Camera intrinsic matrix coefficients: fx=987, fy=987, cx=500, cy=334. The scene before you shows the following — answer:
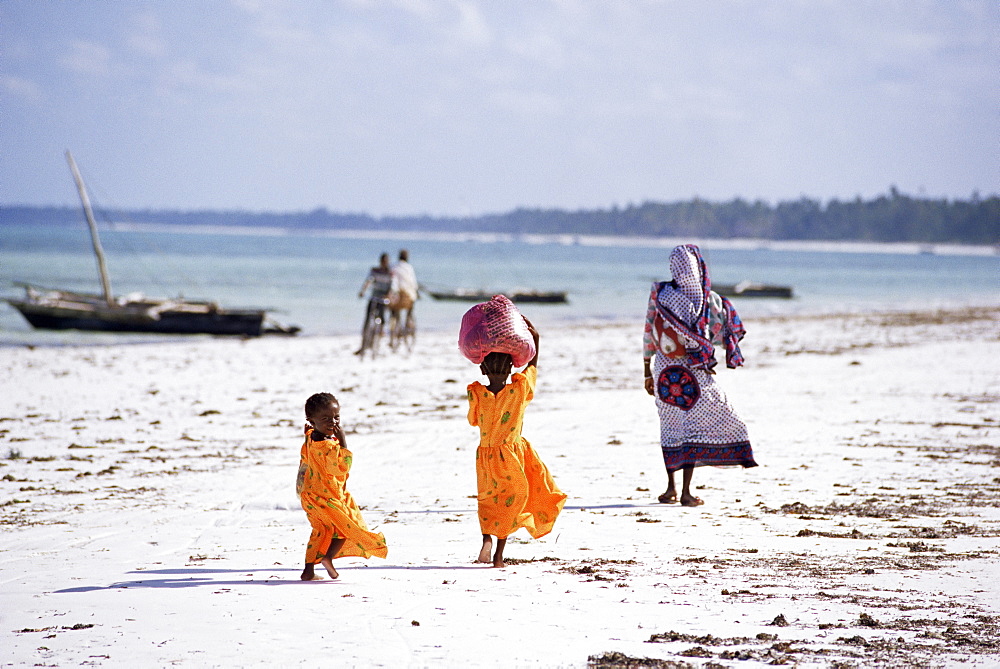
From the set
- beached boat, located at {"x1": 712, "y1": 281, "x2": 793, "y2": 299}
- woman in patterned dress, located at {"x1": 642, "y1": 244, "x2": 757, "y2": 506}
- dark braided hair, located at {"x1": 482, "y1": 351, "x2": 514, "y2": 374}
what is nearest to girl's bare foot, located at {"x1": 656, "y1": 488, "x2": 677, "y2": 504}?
woman in patterned dress, located at {"x1": 642, "y1": 244, "x2": 757, "y2": 506}

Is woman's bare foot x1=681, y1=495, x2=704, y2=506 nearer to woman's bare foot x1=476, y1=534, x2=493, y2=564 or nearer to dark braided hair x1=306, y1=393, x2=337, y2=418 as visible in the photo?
woman's bare foot x1=476, y1=534, x2=493, y2=564

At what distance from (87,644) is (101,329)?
2201 cm

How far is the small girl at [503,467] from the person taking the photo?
529 cm

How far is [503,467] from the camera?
532 centimetres

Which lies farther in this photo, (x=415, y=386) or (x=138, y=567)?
(x=415, y=386)

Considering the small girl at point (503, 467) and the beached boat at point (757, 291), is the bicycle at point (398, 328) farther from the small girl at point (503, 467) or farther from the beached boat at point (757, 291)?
the beached boat at point (757, 291)

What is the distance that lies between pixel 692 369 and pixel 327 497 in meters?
3.05

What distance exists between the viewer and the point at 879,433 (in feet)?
32.6

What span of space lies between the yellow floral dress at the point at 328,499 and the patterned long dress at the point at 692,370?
271 centimetres

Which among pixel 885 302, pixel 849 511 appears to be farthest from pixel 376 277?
pixel 885 302

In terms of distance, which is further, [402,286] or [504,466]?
[402,286]

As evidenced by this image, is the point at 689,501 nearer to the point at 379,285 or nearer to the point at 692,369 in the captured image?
the point at 692,369

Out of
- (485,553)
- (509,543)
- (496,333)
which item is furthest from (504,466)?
(509,543)

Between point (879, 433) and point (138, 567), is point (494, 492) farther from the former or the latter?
point (879, 433)
